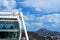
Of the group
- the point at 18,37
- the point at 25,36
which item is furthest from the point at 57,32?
the point at 18,37

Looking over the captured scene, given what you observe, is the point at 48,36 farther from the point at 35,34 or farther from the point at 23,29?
the point at 23,29

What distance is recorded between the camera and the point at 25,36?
12.0 metres

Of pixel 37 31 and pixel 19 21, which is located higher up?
pixel 37 31

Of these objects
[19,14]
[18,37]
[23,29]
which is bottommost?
[18,37]

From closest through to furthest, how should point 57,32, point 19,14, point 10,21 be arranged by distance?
point 10,21, point 19,14, point 57,32

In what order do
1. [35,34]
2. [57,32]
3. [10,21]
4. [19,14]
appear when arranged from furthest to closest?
[57,32], [35,34], [19,14], [10,21]

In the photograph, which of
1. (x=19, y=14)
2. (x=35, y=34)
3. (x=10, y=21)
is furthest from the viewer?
(x=35, y=34)

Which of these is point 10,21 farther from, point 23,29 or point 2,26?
point 23,29

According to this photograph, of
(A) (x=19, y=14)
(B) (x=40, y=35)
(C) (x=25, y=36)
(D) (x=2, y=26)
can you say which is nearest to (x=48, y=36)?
(B) (x=40, y=35)

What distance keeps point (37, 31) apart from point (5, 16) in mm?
5092

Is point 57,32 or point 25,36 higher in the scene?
point 57,32

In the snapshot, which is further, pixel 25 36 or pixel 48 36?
pixel 48 36

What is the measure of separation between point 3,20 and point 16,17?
73 centimetres

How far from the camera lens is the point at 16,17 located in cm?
1079
